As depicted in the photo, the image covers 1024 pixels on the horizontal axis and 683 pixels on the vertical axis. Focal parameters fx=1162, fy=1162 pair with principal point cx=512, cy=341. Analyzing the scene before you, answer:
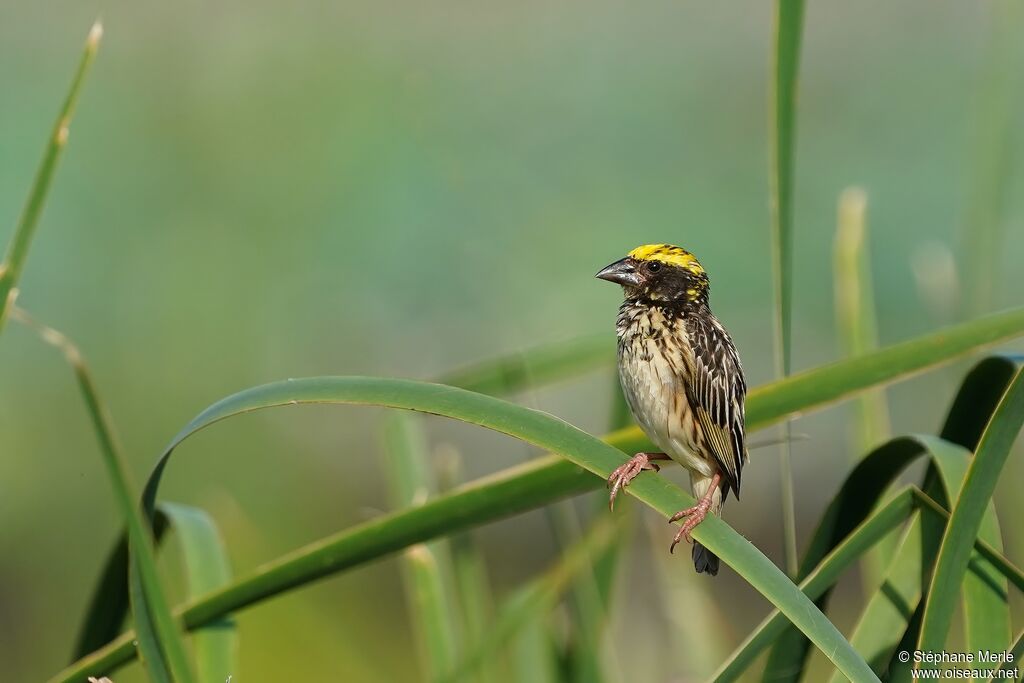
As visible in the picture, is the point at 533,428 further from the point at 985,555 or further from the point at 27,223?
Result: the point at 27,223

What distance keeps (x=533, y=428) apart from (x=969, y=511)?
50cm

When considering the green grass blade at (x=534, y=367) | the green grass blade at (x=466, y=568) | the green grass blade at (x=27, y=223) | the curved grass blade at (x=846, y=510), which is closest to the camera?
the green grass blade at (x=27, y=223)

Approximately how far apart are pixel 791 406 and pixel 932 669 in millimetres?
379

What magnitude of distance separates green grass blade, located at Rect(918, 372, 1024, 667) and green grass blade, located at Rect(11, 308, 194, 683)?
0.89m

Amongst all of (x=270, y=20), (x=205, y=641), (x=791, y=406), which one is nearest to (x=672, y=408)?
(x=791, y=406)

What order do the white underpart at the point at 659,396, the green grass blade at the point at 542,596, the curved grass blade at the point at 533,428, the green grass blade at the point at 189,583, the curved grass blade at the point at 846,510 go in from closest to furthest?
the curved grass blade at the point at 533,428 < the curved grass blade at the point at 846,510 < the green grass blade at the point at 189,583 < the white underpart at the point at 659,396 < the green grass blade at the point at 542,596

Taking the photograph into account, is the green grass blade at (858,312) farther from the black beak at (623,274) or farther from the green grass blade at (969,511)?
the green grass blade at (969,511)

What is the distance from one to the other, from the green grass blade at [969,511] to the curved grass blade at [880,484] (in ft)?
0.88

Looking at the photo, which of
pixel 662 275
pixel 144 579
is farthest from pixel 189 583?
pixel 662 275

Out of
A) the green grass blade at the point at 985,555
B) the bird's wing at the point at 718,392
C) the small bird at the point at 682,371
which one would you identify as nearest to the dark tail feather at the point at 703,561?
the small bird at the point at 682,371

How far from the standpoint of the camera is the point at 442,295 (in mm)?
7727

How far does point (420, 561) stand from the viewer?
209cm

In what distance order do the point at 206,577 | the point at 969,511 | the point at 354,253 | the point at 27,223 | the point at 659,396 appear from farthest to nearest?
the point at 354,253, the point at 659,396, the point at 206,577, the point at 27,223, the point at 969,511

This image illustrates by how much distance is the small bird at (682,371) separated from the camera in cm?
197
